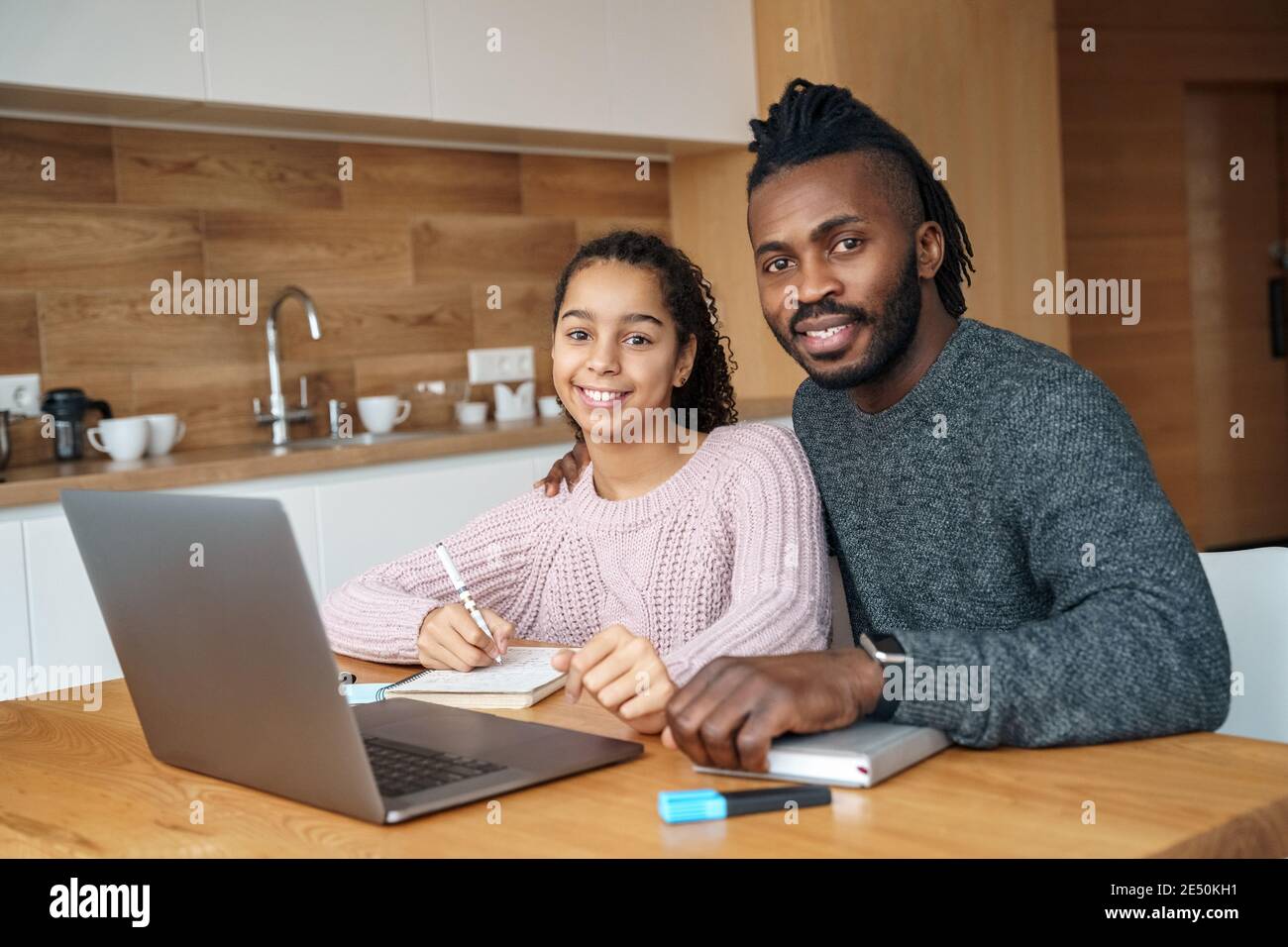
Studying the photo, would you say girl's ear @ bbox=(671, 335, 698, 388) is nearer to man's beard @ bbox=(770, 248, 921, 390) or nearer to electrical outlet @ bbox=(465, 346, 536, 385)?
man's beard @ bbox=(770, 248, 921, 390)

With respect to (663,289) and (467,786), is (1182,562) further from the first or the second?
(663,289)

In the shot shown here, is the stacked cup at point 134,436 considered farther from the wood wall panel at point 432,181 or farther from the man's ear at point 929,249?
the man's ear at point 929,249

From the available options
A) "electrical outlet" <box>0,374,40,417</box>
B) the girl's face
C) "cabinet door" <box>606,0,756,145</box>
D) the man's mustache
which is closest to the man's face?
the man's mustache

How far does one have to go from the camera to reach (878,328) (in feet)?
4.75

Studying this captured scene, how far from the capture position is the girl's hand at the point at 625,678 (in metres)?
1.16

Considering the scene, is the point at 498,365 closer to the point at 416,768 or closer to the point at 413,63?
the point at 413,63

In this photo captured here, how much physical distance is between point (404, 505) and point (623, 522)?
142 cm

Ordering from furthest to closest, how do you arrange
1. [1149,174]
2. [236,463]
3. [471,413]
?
[1149,174]
[471,413]
[236,463]

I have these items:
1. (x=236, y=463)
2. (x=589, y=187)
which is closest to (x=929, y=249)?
(x=236, y=463)

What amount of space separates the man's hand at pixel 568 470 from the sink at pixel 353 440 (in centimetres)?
124

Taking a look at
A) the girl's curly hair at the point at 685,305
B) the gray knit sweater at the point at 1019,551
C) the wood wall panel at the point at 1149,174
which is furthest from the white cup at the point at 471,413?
the wood wall panel at the point at 1149,174
